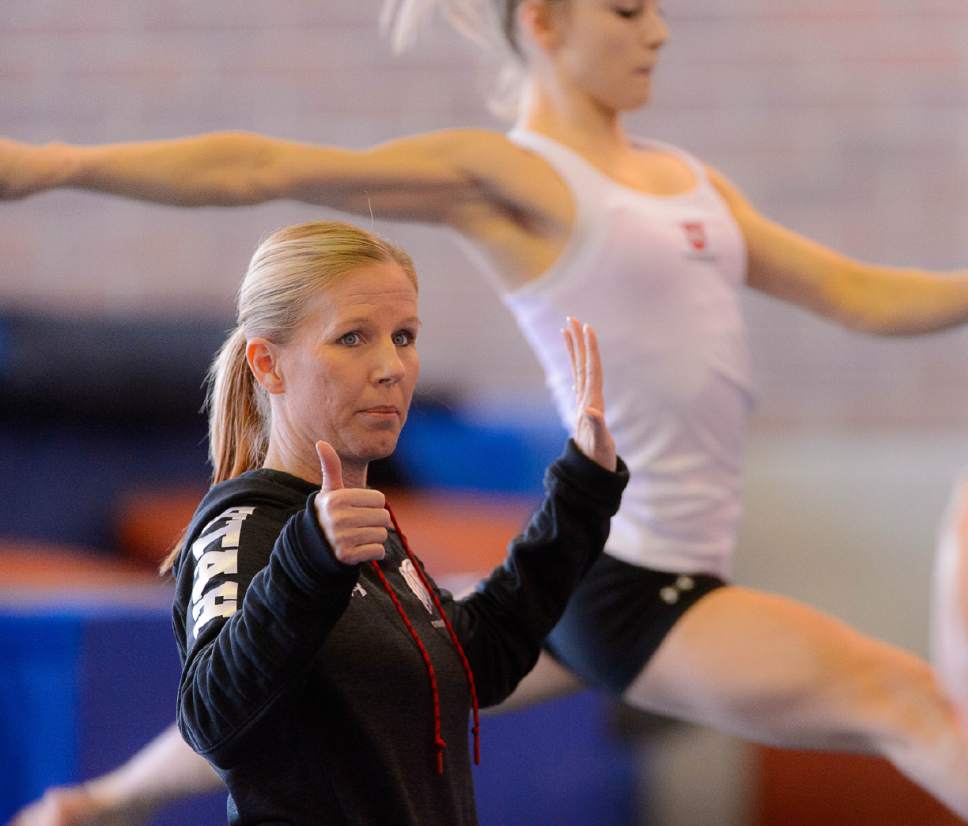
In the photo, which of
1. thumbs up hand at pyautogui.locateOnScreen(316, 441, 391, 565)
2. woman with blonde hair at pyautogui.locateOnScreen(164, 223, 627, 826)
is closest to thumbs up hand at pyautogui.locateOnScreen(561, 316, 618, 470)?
woman with blonde hair at pyautogui.locateOnScreen(164, 223, 627, 826)

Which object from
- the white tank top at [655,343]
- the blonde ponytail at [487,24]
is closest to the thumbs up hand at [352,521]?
the white tank top at [655,343]

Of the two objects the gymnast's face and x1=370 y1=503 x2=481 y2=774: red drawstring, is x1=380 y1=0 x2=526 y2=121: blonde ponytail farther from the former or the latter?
x1=370 y1=503 x2=481 y2=774: red drawstring

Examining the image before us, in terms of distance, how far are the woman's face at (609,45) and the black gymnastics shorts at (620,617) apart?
0.56 meters

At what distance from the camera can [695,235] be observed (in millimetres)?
1764

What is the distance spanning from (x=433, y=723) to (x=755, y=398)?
88 cm

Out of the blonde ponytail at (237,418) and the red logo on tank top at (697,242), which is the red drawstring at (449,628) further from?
the red logo on tank top at (697,242)

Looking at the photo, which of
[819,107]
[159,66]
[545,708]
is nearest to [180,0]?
[159,66]

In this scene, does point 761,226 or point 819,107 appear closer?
point 761,226

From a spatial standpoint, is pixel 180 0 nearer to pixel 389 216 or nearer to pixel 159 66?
pixel 159 66

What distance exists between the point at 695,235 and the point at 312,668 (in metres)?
0.91

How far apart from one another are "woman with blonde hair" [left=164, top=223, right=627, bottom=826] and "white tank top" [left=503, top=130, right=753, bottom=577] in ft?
1.75

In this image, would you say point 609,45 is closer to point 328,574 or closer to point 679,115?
point 328,574

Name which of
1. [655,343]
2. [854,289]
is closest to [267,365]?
[655,343]

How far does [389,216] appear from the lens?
1630mm
